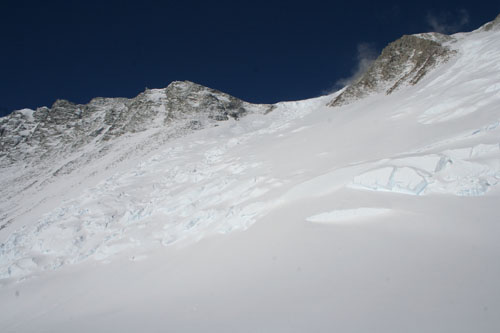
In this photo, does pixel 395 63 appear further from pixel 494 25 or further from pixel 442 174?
pixel 442 174

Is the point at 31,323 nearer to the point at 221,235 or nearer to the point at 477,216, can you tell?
the point at 221,235

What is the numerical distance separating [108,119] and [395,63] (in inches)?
2362

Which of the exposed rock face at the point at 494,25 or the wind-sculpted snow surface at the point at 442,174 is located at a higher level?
the exposed rock face at the point at 494,25

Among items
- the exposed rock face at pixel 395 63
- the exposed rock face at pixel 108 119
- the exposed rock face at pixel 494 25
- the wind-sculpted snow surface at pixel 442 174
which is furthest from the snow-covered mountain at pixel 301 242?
the exposed rock face at pixel 494 25

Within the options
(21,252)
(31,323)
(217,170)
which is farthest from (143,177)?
(31,323)

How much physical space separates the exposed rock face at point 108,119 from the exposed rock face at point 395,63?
20060 millimetres

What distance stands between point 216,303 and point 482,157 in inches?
247

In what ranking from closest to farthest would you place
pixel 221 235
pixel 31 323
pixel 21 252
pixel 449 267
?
1. pixel 449 267
2. pixel 31 323
3. pixel 221 235
4. pixel 21 252

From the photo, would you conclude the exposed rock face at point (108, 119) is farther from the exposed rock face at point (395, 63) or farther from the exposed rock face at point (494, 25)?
the exposed rock face at point (494, 25)

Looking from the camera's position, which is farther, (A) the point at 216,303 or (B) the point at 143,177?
(B) the point at 143,177

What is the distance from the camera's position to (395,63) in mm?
36094

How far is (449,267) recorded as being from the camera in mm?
3529

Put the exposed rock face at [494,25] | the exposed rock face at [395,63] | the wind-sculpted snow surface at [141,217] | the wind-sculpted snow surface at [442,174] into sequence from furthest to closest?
the exposed rock face at [395,63] < the exposed rock face at [494,25] < the wind-sculpted snow surface at [141,217] < the wind-sculpted snow surface at [442,174]

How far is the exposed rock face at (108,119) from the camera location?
Answer: 47.1 metres
